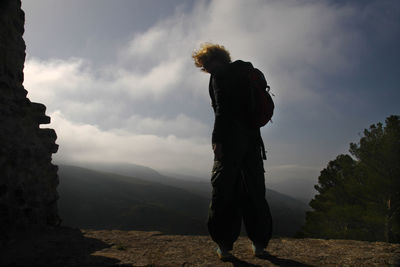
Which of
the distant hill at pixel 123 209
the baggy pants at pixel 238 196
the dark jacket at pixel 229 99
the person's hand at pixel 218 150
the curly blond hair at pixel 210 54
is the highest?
the curly blond hair at pixel 210 54

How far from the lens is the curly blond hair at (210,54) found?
9.66 feet

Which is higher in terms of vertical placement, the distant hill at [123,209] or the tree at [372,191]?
the tree at [372,191]

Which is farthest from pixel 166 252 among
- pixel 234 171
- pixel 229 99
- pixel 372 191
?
pixel 372 191

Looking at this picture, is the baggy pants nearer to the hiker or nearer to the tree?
the hiker

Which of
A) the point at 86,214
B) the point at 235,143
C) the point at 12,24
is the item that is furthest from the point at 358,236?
the point at 86,214

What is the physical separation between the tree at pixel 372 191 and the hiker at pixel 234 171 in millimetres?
14725

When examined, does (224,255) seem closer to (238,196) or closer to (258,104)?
(238,196)

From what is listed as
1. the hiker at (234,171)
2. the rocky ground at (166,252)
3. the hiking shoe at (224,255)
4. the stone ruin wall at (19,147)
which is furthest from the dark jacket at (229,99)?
the stone ruin wall at (19,147)

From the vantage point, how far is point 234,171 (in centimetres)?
263

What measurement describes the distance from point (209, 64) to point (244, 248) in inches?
97.3

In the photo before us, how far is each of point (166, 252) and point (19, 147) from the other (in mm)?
3081

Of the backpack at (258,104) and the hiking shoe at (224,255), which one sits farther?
the backpack at (258,104)

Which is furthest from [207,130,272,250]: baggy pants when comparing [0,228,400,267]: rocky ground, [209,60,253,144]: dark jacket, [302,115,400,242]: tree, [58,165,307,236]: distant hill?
[58,165,307,236]: distant hill

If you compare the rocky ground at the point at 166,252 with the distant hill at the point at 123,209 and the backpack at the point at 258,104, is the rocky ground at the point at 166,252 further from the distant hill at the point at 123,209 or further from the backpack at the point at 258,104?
the distant hill at the point at 123,209
